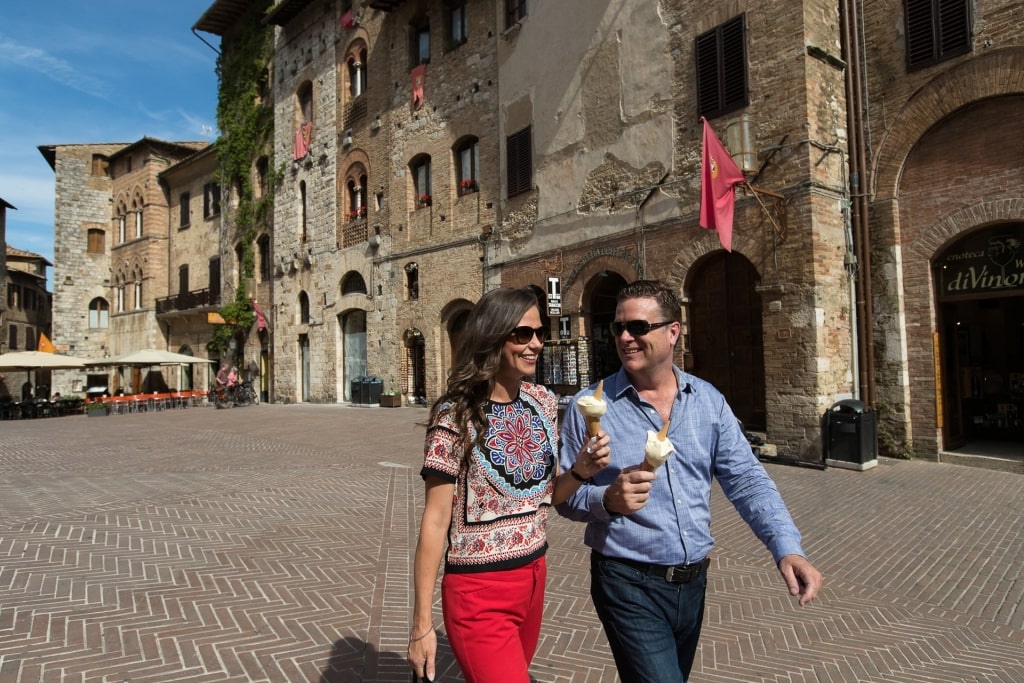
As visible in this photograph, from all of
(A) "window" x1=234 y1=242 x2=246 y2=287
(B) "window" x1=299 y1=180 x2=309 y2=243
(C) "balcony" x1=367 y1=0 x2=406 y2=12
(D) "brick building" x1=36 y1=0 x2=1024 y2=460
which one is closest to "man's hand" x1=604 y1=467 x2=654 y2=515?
(D) "brick building" x1=36 y1=0 x2=1024 y2=460

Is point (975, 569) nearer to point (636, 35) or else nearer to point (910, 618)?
point (910, 618)

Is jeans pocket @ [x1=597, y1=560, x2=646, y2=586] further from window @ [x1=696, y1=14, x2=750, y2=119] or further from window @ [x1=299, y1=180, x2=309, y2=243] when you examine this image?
window @ [x1=299, y1=180, x2=309, y2=243]

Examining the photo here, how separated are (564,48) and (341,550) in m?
12.4

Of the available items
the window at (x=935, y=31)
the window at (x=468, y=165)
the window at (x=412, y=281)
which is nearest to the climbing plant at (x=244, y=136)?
the window at (x=412, y=281)

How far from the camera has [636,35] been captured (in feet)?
41.5

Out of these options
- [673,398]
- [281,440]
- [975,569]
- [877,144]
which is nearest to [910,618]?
[975,569]

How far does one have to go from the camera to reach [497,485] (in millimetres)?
2021

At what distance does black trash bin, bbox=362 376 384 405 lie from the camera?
20219mm

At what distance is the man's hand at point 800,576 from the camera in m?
1.78

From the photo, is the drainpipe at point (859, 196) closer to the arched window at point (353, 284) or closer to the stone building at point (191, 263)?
the arched window at point (353, 284)

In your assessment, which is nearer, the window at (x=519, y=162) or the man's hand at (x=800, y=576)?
the man's hand at (x=800, y=576)

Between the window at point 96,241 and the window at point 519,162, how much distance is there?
29.9m

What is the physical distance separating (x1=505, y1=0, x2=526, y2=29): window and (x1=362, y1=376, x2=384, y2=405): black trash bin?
10.9 m

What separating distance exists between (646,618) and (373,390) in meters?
18.9
